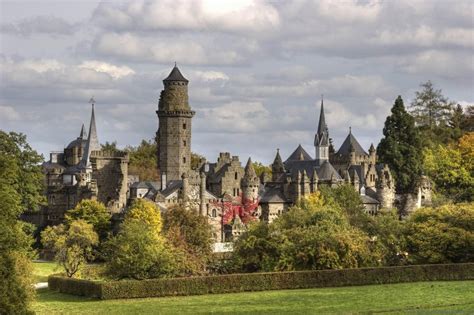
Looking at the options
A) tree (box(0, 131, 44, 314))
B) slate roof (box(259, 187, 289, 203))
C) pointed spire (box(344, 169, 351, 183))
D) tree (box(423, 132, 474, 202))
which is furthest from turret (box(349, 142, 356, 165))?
tree (box(0, 131, 44, 314))

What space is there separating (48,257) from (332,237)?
106ft

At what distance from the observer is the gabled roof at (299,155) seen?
429 feet

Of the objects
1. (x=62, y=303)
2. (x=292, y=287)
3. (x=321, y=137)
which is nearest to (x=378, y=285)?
(x=292, y=287)

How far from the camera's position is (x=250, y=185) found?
112m

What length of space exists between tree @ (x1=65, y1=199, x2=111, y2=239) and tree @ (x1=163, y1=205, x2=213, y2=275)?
8.57 meters

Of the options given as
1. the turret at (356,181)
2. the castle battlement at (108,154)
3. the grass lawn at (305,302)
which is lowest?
the grass lawn at (305,302)

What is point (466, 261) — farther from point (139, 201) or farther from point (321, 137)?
point (321, 137)

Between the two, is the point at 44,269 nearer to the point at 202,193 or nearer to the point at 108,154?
the point at 202,193

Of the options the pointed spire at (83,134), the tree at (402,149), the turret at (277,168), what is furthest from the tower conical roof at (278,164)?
the pointed spire at (83,134)

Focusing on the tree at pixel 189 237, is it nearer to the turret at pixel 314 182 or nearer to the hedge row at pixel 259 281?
the hedge row at pixel 259 281

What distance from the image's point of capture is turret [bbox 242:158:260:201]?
365ft

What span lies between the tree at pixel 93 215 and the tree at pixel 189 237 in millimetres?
8568

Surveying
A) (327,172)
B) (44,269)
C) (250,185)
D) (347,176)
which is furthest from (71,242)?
(347,176)

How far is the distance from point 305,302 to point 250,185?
146 feet
